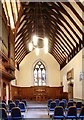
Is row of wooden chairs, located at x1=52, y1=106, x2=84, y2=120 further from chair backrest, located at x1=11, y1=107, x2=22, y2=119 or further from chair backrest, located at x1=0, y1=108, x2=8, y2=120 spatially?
chair backrest, located at x1=0, y1=108, x2=8, y2=120

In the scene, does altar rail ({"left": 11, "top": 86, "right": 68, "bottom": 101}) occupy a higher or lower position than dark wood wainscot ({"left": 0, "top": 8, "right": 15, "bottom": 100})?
lower

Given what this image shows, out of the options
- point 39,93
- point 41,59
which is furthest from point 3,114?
point 41,59

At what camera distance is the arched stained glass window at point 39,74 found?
108 feet

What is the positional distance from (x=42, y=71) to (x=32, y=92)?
13.3ft

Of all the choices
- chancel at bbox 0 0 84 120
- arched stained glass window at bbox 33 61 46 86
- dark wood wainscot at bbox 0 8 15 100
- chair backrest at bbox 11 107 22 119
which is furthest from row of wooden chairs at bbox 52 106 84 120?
arched stained glass window at bbox 33 61 46 86

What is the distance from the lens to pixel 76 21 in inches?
656

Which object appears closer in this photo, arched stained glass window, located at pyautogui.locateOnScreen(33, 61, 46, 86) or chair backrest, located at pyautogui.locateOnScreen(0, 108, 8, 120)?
chair backrest, located at pyautogui.locateOnScreen(0, 108, 8, 120)

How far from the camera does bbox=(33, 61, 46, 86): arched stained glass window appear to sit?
108 ft

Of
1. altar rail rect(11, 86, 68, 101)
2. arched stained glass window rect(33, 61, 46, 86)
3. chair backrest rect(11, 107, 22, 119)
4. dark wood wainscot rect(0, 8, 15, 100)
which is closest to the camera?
chair backrest rect(11, 107, 22, 119)

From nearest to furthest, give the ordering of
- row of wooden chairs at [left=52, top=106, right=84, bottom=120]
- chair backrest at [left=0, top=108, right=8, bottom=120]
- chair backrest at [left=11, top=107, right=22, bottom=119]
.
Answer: chair backrest at [left=0, top=108, right=8, bottom=120] < chair backrest at [left=11, top=107, right=22, bottom=119] < row of wooden chairs at [left=52, top=106, right=84, bottom=120]

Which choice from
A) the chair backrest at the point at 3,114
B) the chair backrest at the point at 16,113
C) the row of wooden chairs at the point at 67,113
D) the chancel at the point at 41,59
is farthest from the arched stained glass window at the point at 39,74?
the chair backrest at the point at 3,114

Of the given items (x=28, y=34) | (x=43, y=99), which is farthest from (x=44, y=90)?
(x=28, y=34)

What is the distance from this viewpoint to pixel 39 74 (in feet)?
109

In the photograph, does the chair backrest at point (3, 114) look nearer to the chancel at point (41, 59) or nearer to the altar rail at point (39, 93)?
the chancel at point (41, 59)
